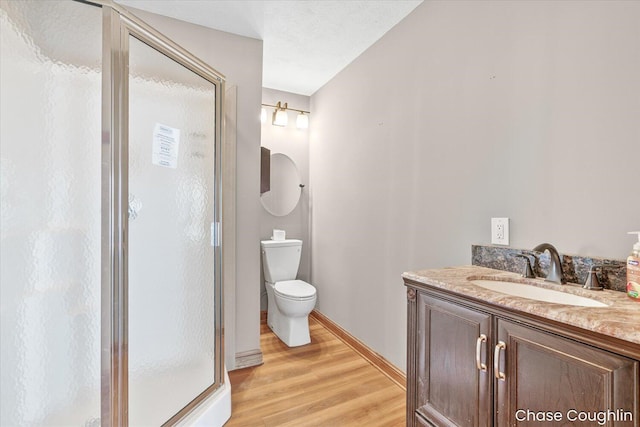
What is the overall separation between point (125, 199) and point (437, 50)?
179 centimetres

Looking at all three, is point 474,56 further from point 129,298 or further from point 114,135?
point 129,298

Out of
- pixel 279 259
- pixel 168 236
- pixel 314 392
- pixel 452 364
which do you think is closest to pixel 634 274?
pixel 452 364

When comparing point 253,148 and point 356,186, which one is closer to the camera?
point 253,148

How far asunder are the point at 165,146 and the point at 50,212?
518 mm

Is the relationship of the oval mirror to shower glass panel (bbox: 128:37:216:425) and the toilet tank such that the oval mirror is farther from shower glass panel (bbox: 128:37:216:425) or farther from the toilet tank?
shower glass panel (bbox: 128:37:216:425)

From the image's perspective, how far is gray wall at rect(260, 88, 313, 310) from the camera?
9.93 ft

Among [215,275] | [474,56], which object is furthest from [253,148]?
[474,56]

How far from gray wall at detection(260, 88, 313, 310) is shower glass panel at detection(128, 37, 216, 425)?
4.34 ft

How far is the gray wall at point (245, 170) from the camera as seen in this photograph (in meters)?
2.11

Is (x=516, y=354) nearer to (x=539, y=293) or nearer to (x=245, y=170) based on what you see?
(x=539, y=293)

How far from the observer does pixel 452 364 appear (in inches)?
42.5

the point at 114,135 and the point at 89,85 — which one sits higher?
the point at 89,85

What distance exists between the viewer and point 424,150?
179 centimetres

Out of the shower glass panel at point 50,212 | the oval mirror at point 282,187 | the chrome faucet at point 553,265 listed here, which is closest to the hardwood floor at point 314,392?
the shower glass panel at point 50,212
